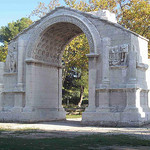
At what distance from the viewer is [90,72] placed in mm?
17484

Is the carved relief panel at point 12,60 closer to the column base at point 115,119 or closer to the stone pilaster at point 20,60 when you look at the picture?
the stone pilaster at point 20,60

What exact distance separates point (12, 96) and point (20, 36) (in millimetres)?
4365

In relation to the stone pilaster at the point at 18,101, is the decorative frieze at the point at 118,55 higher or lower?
higher

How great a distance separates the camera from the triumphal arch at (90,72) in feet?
53.9

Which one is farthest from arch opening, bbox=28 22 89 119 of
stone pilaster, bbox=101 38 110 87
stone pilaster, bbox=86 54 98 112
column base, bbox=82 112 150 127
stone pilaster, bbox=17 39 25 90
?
column base, bbox=82 112 150 127

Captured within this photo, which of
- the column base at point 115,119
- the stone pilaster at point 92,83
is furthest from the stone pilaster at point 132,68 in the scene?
the stone pilaster at point 92,83

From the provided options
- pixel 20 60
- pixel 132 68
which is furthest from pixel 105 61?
pixel 20 60

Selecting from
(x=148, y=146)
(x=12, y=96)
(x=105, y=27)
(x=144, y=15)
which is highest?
(x=144, y=15)

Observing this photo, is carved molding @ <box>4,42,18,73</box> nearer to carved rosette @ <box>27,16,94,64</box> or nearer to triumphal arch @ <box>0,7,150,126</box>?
triumphal arch @ <box>0,7,150,126</box>

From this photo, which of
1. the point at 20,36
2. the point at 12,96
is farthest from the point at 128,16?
the point at 12,96

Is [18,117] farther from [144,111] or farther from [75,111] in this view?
[75,111]

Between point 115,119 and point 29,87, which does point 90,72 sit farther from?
point 29,87

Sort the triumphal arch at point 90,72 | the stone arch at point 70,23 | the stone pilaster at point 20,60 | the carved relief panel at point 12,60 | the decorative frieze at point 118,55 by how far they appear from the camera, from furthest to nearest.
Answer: the carved relief panel at point 12,60
the stone pilaster at point 20,60
the stone arch at point 70,23
the decorative frieze at point 118,55
the triumphal arch at point 90,72

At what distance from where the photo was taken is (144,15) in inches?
1067
